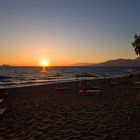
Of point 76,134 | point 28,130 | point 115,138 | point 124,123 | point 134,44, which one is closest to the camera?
point 115,138

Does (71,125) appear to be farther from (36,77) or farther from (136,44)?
(36,77)

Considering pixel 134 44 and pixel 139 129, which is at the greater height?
pixel 134 44

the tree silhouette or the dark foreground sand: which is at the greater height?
the tree silhouette

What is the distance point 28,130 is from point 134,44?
3650cm

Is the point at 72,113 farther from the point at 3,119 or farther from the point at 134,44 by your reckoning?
the point at 134,44

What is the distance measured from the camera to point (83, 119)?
9867 millimetres

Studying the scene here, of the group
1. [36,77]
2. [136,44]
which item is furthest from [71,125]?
[36,77]

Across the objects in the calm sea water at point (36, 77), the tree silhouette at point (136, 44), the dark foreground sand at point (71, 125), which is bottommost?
the calm sea water at point (36, 77)

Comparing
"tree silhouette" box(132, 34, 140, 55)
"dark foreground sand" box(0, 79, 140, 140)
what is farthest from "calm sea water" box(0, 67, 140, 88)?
"dark foreground sand" box(0, 79, 140, 140)

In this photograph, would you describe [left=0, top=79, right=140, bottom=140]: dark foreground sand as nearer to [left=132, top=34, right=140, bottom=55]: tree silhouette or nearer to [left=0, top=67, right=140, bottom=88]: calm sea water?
[left=0, top=67, right=140, bottom=88]: calm sea water

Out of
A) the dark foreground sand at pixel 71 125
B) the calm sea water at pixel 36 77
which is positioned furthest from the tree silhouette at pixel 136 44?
the dark foreground sand at pixel 71 125

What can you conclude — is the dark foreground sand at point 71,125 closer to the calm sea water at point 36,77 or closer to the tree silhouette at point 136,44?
the calm sea water at point 36,77

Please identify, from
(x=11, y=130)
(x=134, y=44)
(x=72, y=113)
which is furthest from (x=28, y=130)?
(x=134, y=44)

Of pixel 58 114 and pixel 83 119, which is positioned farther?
pixel 58 114
